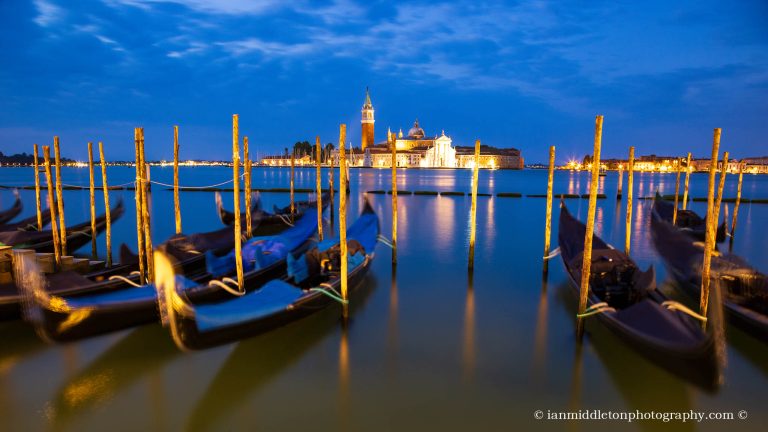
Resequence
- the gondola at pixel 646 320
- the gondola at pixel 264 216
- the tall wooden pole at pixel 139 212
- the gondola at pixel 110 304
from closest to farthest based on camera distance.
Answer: the gondola at pixel 646 320
the gondola at pixel 110 304
the tall wooden pole at pixel 139 212
the gondola at pixel 264 216

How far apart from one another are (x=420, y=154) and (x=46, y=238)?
72.0 meters

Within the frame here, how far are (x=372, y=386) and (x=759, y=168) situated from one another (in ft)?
324

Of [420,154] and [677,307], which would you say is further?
[420,154]

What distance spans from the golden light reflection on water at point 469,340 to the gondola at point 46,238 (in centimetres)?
644

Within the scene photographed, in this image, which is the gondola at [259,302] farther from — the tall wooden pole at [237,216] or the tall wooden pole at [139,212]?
the tall wooden pole at [139,212]

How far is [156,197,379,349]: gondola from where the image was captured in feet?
9.87

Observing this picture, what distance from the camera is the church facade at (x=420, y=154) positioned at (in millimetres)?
76438

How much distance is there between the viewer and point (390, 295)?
19.4ft

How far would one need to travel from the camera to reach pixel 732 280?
4.27 m

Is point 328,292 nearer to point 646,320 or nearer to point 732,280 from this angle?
point 646,320

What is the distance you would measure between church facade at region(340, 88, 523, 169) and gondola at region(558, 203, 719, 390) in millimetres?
69784

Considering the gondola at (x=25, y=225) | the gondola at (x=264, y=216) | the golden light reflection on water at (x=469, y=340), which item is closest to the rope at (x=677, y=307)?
the golden light reflection on water at (x=469, y=340)

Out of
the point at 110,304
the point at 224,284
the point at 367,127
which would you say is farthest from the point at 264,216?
the point at 367,127

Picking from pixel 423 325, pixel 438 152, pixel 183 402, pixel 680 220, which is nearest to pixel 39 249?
pixel 183 402
